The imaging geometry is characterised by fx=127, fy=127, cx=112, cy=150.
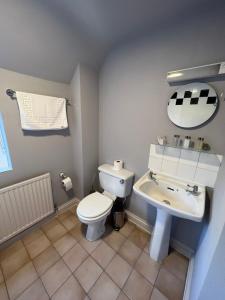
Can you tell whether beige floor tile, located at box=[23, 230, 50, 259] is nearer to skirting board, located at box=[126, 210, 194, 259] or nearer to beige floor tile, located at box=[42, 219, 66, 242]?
beige floor tile, located at box=[42, 219, 66, 242]

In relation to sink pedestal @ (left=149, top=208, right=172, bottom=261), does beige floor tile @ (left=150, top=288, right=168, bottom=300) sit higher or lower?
lower

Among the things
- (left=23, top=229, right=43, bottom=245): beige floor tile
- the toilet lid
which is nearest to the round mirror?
the toilet lid

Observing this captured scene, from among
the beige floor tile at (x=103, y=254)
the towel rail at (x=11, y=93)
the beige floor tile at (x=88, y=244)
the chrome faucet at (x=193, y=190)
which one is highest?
the towel rail at (x=11, y=93)

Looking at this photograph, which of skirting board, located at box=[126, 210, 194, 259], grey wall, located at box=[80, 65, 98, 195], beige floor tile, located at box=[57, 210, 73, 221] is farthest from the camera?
beige floor tile, located at box=[57, 210, 73, 221]

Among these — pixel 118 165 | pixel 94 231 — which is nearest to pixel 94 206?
pixel 94 231

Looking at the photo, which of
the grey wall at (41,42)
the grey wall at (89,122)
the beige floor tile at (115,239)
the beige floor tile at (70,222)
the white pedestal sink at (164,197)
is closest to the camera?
the grey wall at (41,42)

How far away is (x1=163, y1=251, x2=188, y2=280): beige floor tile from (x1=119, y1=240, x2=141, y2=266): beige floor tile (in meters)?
0.29

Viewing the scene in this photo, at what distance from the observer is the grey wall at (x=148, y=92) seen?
3.26 ft

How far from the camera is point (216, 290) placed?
0.54 meters

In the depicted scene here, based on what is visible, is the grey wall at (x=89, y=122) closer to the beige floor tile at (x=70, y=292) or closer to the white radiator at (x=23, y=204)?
the white radiator at (x=23, y=204)

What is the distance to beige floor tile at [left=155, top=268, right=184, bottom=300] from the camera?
1.06 meters

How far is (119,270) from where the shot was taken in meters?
1.21

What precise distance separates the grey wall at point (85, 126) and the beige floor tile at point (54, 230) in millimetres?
455

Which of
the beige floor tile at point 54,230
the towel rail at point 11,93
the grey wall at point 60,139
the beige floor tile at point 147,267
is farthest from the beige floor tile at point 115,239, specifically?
the towel rail at point 11,93
